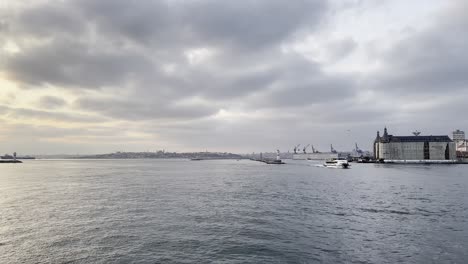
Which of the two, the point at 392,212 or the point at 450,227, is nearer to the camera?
the point at 450,227

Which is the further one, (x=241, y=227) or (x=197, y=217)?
(x=197, y=217)

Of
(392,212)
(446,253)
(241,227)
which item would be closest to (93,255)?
(241,227)

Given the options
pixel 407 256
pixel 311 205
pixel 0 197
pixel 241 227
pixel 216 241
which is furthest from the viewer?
pixel 0 197

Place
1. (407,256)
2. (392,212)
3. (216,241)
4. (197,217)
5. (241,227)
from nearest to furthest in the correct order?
(407,256) → (216,241) → (241,227) → (197,217) → (392,212)

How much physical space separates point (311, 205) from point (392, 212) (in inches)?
380

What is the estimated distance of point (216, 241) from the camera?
83.3 feet

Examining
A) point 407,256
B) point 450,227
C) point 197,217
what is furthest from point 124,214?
point 450,227

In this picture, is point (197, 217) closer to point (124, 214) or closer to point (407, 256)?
point (124, 214)

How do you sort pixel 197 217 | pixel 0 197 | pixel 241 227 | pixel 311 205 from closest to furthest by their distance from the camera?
pixel 241 227 < pixel 197 217 < pixel 311 205 < pixel 0 197

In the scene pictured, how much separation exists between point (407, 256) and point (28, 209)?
40683 mm

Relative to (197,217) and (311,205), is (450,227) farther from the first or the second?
(197,217)

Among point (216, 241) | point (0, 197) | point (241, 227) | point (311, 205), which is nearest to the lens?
point (216, 241)

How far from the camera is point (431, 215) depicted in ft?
118

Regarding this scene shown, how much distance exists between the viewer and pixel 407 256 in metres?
22.0
